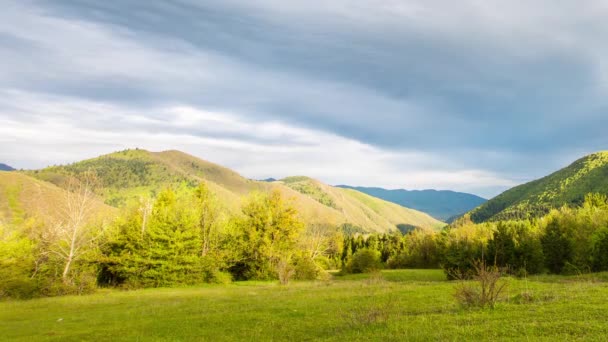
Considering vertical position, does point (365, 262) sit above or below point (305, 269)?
below

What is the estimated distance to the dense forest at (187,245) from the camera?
128 feet

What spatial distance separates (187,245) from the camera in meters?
48.3

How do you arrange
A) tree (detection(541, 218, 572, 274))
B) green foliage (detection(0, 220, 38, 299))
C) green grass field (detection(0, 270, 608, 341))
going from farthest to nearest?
tree (detection(541, 218, 572, 274)) → green foliage (detection(0, 220, 38, 299)) → green grass field (detection(0, 270, 608, 341))

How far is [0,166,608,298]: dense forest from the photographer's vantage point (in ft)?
Result: 128

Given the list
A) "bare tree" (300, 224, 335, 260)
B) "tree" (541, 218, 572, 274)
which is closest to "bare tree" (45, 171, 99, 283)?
"bare tree" (300, 224, 335, 260)

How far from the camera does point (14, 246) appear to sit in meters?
37.2

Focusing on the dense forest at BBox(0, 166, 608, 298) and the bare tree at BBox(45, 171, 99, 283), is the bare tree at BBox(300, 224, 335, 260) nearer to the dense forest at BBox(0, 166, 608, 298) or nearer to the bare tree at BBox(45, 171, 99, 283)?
the dense forest at BBox(0, 166, 608, 298)

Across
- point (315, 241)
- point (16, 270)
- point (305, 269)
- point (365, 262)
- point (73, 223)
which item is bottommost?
point (365, 262)

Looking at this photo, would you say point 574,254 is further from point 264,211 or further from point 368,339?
point 368,339

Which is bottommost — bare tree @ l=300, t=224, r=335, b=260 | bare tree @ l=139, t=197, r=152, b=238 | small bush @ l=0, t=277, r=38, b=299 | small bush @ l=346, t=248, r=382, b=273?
small bush @ l=346, t=248, r=382, b=273

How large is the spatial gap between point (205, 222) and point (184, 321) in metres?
38.1

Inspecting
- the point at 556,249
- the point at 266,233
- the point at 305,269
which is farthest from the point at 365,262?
the point at 266,233

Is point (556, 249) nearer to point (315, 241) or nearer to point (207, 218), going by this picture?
point (315, 241)

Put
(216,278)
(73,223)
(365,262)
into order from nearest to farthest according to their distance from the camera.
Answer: (73,223) < (216,278) < (365,262)
